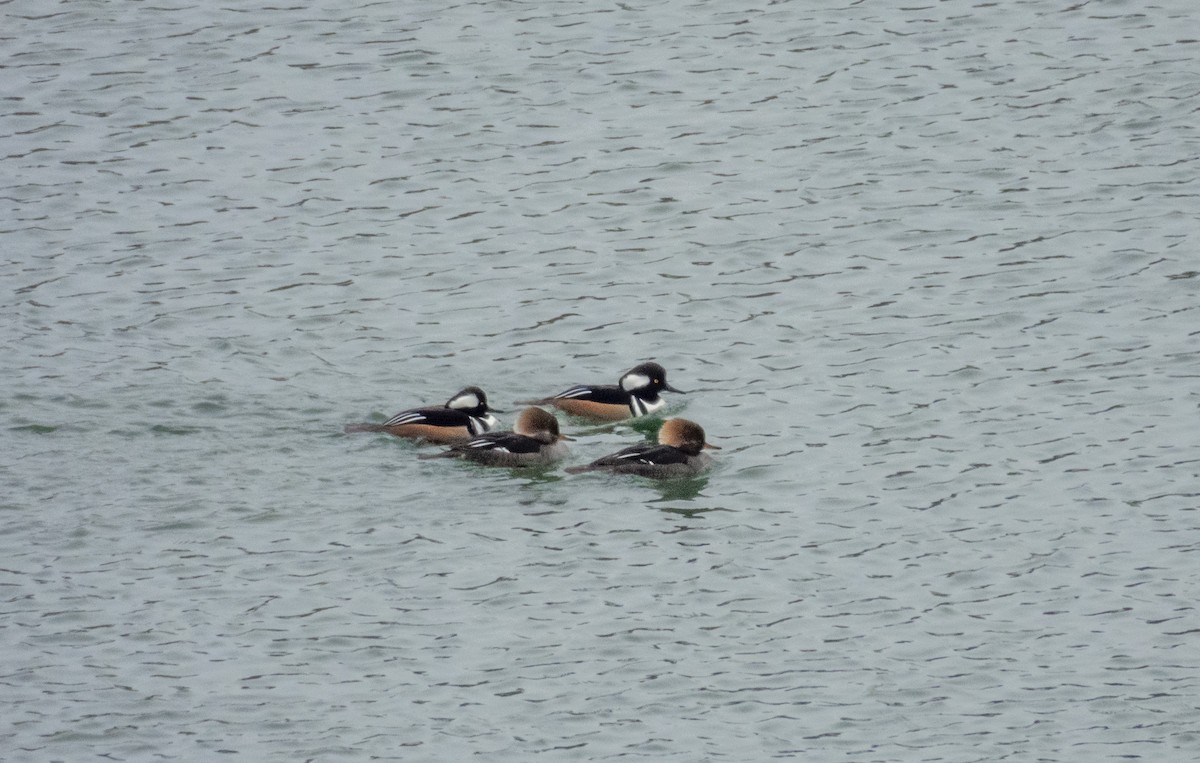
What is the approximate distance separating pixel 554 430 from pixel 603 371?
1.79 metres

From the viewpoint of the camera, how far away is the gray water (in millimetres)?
11617

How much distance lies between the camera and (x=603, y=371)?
17.2 meters

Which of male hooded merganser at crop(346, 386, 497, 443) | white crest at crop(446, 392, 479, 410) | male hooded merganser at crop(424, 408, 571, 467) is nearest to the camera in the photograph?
male hooded merganser at crop(424, 408, 571, 467)

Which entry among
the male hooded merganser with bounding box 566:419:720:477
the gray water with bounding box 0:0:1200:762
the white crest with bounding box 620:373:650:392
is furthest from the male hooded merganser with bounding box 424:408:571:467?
the white crest with bounding box 620:373:650:392

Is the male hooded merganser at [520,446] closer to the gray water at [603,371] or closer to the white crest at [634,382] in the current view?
the gray water at [603,371]

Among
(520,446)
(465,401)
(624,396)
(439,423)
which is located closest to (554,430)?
(520,446)

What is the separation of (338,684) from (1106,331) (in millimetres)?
8562

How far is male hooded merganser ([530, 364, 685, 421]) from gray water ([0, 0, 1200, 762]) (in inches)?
8.4

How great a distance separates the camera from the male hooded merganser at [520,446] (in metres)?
15.2

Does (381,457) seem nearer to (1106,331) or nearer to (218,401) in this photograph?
(218,401)

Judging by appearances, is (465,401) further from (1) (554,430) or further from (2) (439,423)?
(1) (554,430)

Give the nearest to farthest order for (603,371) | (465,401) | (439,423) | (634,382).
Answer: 1. (439,423)
2. (465,401)
3. (634,382)
4. (603,371)

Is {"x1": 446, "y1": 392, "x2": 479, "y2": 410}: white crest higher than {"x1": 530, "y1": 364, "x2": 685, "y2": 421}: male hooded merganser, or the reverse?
{"x1": 446, "y1": 392, "x2": 479, "y2": 410}: white crest

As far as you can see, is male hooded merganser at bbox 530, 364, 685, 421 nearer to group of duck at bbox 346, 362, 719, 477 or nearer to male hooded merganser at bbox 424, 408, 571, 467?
group of duck at bbox 346, 362, 719, 477
